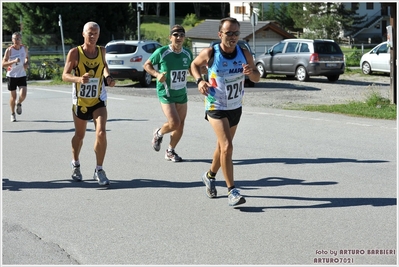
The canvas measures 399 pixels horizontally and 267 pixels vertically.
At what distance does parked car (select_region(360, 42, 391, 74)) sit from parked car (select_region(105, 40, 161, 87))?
10.4 m

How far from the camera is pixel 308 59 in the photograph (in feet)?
94.6

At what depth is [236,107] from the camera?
825cm

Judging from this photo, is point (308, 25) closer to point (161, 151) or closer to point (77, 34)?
point (77, 34)

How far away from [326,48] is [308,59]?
1.01 meters

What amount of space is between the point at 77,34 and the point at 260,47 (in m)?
15.4

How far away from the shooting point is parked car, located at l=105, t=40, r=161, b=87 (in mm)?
27703

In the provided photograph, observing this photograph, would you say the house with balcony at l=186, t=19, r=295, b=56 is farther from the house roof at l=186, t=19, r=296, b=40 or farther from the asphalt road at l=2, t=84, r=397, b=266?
the asphalt road at l=2, t=84, r=397, b=266

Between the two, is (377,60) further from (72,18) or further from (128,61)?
(72,18)

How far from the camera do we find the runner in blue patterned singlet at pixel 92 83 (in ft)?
30.5

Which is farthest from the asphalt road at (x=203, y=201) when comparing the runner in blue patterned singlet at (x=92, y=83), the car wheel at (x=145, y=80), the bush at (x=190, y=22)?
the bush at (x=190, y=22)

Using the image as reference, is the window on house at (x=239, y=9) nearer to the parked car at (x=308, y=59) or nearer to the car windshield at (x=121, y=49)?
the parked car at (x=308, y=59)

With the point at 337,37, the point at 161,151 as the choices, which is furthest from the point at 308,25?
the point at 161,151

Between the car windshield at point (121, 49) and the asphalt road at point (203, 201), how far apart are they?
13.5 metres

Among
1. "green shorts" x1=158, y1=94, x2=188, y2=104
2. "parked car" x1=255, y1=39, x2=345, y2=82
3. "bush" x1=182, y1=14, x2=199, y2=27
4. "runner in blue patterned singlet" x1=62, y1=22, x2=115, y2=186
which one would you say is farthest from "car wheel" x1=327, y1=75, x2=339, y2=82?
"bush" x1=182, y1=14, x2=199, y2=27
